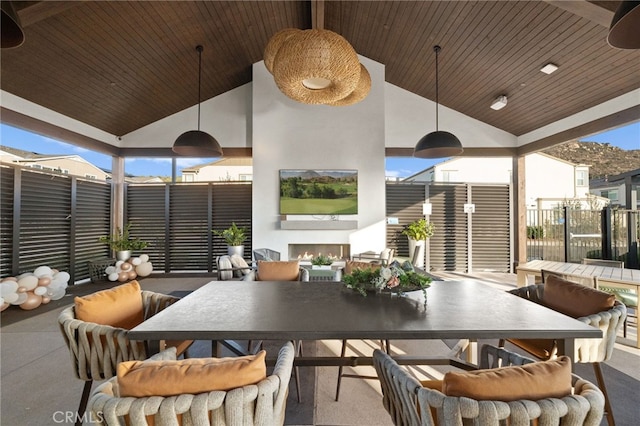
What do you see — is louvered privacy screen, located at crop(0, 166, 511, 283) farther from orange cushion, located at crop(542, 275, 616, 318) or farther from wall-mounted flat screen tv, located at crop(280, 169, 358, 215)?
orange cushion, located at crop(542, 275, 616, 318)

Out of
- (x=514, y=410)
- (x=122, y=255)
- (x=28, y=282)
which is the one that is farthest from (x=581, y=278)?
(x=122, y=255)

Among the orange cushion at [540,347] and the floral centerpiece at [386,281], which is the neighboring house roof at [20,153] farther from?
the orange cushion at [540,347]

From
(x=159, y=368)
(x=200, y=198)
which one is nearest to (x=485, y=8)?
(x=159, y=368)

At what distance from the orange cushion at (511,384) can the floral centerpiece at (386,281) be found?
949mm

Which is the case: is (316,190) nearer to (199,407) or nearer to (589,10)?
(589,10)

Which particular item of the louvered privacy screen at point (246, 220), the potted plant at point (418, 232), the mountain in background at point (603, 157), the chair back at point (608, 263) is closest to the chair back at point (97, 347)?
the louvered privacy screen at point (246, 220)

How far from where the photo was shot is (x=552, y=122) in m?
5.53

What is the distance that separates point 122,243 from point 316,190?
14.4 ft

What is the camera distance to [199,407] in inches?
35.2

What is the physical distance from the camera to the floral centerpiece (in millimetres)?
1934

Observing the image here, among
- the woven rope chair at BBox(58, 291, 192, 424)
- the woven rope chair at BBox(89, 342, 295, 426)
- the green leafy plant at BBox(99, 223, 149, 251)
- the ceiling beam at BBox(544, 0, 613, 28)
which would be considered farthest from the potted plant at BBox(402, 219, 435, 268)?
the green leafy plant at BBox(99, 223, 149, 251)

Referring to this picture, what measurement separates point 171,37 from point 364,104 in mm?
3740

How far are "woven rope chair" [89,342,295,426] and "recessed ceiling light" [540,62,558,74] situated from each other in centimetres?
553

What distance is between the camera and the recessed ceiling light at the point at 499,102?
5293 millimetres
